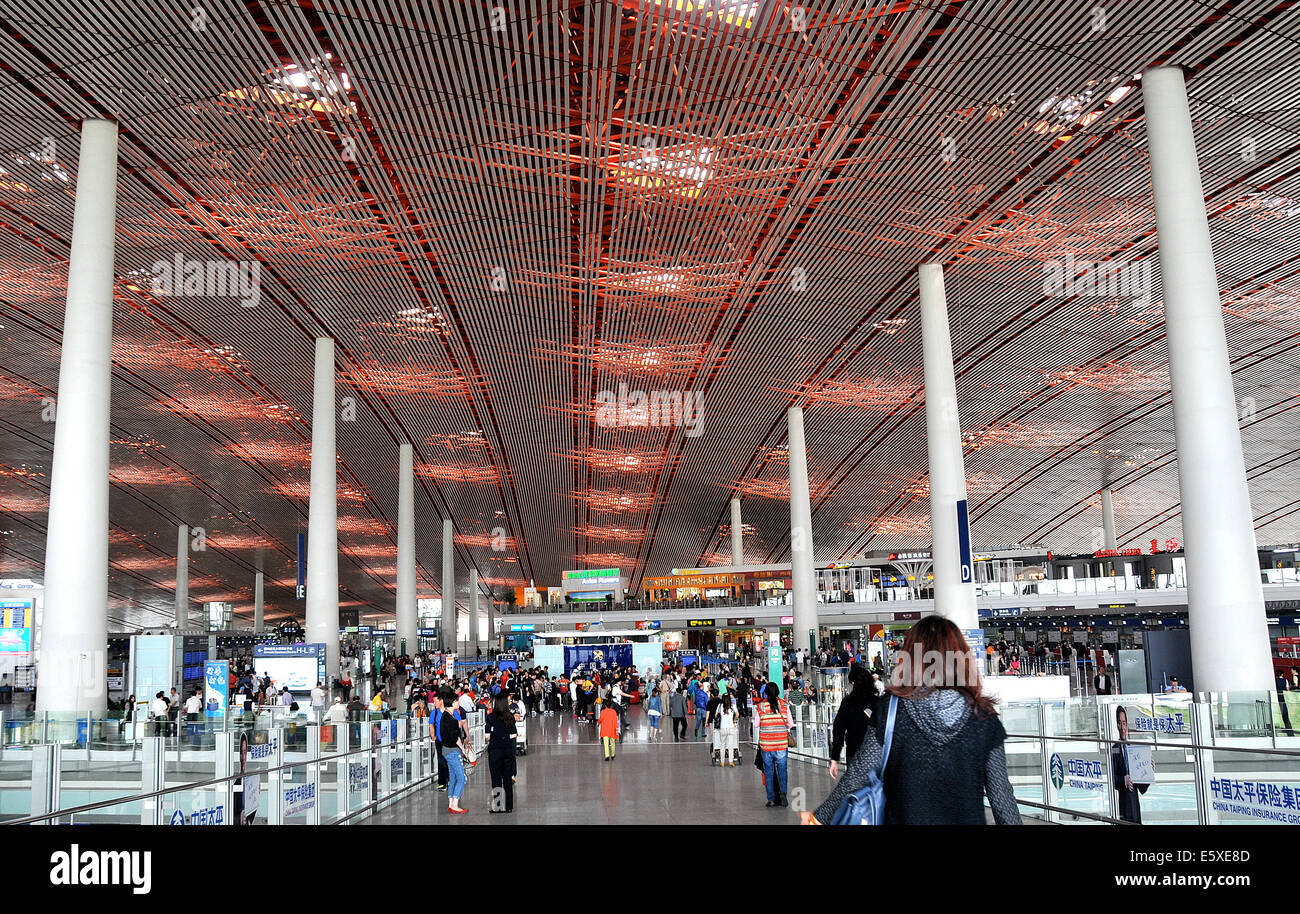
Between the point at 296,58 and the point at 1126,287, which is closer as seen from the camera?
the point at 296,58

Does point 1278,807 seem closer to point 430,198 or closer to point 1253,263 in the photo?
point 430,198

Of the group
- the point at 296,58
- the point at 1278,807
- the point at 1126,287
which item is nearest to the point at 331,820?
the point at 1278,807

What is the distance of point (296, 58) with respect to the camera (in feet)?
53.3

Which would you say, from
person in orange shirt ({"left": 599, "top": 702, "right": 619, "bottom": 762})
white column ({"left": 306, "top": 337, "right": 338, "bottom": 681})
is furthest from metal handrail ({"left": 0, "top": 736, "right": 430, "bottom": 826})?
white column ({"left": 306, "top": 337, "right": 338, "bottom": 681})

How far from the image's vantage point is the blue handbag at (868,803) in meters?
2.86

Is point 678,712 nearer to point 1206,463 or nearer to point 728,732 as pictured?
point 728,732

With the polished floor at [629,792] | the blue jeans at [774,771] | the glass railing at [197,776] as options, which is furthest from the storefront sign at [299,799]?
the blue jeans at [774,771]

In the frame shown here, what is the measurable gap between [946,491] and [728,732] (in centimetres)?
881

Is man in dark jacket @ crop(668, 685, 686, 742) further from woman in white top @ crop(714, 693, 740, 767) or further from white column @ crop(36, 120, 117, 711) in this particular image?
white column @ crop(36, 120, 117, 711)

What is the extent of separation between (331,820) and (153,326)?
77.6ft

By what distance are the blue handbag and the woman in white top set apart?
46.6 feet

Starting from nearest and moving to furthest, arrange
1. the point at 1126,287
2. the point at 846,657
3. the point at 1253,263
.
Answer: the point at 1253,263 < the point at 1126,287 < the point at 846,657

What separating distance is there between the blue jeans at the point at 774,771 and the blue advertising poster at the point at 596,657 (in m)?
28.3
